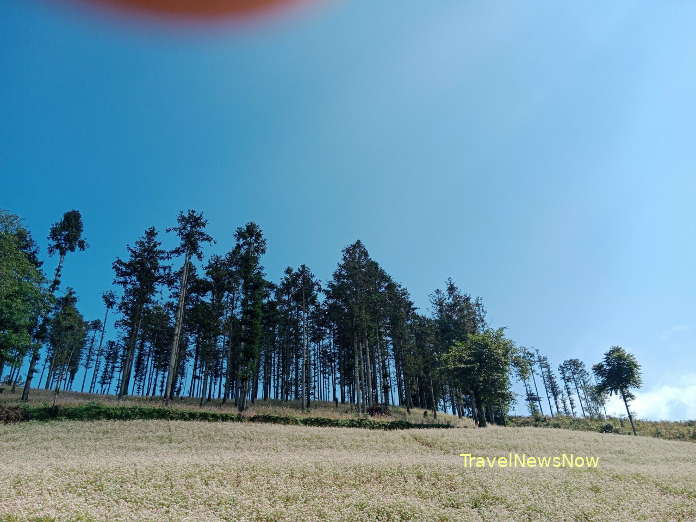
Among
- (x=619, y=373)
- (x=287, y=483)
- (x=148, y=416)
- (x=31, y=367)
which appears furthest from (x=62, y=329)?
(x=619, y=373)

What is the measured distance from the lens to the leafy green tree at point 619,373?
47781mm

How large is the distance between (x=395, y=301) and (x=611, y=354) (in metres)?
30.2

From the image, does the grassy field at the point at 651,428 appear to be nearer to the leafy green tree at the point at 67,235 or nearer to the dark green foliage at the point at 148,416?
the dark green foliage at the point at 148,416

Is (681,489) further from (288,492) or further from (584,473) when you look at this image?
(288,492)

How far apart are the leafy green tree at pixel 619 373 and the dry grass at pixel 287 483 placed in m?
31.3

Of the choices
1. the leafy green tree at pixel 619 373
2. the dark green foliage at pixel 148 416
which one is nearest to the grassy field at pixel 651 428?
the leafy green tree at pixel 619 373

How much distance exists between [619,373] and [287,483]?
52.7 m

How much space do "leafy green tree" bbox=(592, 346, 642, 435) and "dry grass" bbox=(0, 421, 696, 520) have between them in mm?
31274

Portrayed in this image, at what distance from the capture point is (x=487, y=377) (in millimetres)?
37625

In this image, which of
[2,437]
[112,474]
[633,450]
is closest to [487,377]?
[633,450]

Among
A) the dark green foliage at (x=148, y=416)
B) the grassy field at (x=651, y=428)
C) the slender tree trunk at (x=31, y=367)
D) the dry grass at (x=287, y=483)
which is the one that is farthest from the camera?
the grassy field at (x=651, y=428)

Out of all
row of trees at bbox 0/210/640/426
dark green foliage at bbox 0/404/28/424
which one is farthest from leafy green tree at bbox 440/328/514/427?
dark green foliage at bbox 0/404/28/424

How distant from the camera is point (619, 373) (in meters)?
48.6

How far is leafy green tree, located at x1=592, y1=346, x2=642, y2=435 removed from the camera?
157 ft
